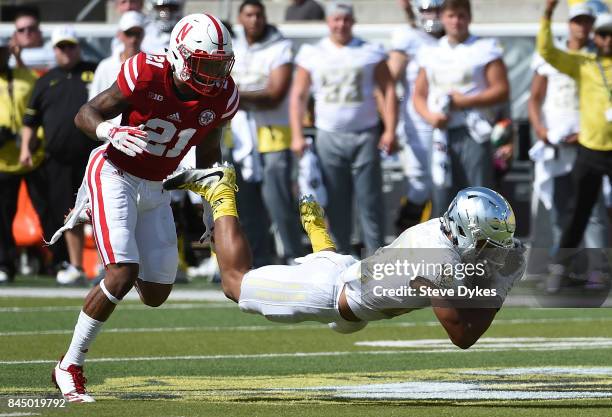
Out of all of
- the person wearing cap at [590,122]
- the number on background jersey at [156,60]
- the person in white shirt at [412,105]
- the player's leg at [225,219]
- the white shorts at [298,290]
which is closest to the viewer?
the white shorts at [298,290]

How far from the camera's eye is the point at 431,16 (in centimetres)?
1328

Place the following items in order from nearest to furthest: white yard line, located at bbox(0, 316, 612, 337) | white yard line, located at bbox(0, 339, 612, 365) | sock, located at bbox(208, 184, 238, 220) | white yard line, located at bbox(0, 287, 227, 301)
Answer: sock, located at bbox(208, 184, 238, 220)
white yard line, located at bbox(0, 339, 612, 365)
white yard line, located at bbox(0, 316, 612, 337)
white yard line, located at bbox(0, 287, 227, 301)

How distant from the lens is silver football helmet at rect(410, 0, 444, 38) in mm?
13219

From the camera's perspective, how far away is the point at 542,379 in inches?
307

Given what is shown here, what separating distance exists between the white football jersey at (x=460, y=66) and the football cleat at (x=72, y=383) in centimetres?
604

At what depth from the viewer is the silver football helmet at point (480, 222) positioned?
666 centimetres

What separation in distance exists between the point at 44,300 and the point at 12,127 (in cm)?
235

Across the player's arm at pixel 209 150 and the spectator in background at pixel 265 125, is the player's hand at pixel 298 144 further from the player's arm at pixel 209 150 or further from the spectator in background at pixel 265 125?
the player's arm at pixel 209 150

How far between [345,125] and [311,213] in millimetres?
4832

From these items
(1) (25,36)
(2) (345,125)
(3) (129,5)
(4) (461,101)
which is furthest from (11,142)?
(4) (461,101)

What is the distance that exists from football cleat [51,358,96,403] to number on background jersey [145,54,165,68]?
5.11ft

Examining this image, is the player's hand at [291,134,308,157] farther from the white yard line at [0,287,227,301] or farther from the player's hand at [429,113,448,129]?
the white yard line at [0,287,227,301]

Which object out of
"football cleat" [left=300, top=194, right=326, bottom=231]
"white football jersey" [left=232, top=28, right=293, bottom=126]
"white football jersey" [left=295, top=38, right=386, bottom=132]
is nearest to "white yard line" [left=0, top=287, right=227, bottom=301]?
"white football jersey" [left=232, top=28, right=293, bottom=126]

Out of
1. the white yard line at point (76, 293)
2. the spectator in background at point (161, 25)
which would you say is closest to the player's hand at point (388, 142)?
the white yard line at point (76, 293)
